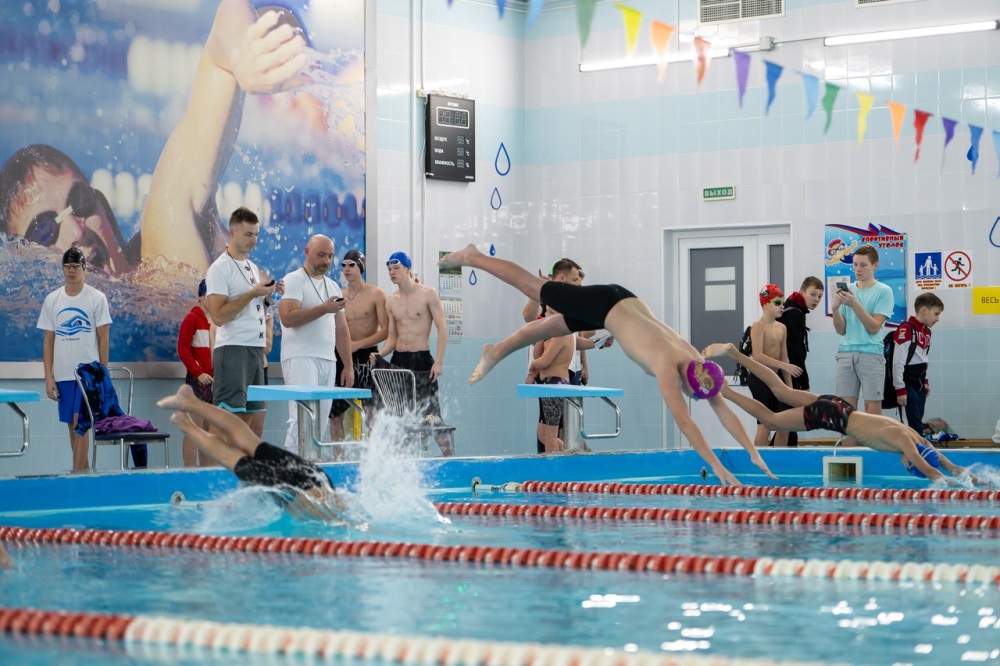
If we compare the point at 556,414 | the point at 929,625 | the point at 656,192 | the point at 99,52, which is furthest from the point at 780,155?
the point at 929,625

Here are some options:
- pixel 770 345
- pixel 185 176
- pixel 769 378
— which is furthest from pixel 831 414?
pixel 185 176

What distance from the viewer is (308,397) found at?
321 inches

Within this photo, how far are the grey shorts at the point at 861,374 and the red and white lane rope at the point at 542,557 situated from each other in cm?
664

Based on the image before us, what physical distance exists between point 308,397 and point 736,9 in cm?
726

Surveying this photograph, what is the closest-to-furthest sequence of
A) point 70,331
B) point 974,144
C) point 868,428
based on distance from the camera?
point 868,428 → point 70,331 → point 974,144

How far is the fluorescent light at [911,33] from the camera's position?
12.3m

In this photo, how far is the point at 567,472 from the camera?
9.82 metres

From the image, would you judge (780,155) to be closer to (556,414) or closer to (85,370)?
(556,414)

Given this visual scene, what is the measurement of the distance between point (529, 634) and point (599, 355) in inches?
416

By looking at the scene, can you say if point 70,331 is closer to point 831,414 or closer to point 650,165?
point 831,414

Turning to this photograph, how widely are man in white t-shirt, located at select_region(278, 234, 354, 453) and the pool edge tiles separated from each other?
857mm

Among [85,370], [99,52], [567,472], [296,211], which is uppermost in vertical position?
[99,52]

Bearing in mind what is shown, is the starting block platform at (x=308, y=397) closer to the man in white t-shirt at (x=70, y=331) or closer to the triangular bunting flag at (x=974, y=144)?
the man in white t-shirt at (x=70, y=331)

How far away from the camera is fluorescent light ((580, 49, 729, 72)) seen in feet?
44.3
